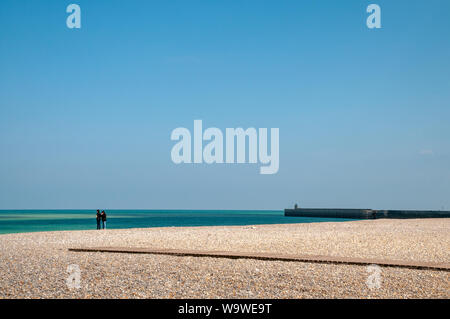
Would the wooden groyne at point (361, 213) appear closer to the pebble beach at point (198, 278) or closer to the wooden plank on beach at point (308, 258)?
the wooden plank on beach at point (308, 258)

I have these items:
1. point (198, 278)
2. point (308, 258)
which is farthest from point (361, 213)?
point (198, 278)

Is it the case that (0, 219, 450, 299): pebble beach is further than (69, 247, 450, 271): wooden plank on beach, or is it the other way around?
(69, 247, 450, 271): wooden plank on beach

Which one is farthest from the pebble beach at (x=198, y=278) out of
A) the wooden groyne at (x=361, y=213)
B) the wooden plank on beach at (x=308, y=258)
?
the wooden groyne at (x=361, y=213)

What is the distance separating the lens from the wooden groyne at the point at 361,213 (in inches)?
3894

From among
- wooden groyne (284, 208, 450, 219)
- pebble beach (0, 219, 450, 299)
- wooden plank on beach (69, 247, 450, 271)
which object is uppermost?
wooden plank on beach (69, 247, 450, 271)

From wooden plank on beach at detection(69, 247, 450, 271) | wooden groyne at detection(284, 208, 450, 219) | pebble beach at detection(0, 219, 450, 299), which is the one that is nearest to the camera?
pebble beach at detection(0, 219, 450, 299)

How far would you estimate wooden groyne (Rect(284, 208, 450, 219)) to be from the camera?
98.9 metres

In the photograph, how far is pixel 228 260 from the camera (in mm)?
14438

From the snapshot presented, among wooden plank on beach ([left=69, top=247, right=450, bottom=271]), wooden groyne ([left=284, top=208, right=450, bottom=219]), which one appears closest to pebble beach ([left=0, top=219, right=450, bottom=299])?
wooden plank on beach ([left=69, top=247, right=450, bottom=271])

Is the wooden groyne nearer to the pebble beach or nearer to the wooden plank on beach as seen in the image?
the wooden plank on beach

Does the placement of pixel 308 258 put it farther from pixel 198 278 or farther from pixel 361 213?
pixel 361 213

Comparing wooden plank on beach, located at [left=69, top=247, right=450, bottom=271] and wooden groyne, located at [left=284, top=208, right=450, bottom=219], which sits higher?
wooden plank on beach, located at [left=69, top=247, right=450, bottom=271]

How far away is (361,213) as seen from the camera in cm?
11912
